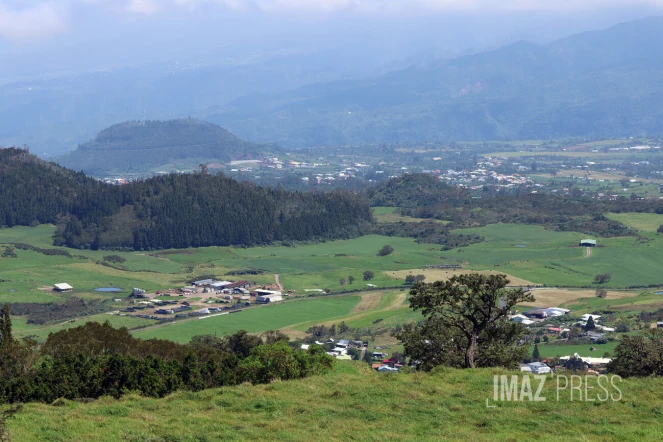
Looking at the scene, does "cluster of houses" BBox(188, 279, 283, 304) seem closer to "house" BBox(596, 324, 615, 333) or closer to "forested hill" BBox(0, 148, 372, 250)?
"house" BBox(596, 324, 615, 333)

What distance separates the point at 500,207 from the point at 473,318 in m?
118

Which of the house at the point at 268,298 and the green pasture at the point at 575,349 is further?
the house at the point at 268,298

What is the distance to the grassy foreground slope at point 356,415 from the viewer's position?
2791cm

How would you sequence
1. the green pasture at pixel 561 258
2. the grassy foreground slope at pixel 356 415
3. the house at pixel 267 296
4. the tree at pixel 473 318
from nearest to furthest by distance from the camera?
the grassy foreground slope at pixel 356 415 → the tree at pixel 473 318 → the house at pixel 267 296 → the green pasture at pixel 561 258

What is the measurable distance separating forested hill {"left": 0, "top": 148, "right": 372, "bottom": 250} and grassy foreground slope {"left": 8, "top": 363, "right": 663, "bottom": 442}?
106 m

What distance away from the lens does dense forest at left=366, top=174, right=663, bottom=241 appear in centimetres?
14062

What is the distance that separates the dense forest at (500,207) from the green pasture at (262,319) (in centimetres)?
4315

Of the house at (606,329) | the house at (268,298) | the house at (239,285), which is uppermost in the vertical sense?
the house at (606,329)

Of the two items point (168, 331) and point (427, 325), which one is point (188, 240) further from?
point (427, 325)

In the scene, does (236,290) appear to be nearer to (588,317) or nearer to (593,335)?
(588,317)

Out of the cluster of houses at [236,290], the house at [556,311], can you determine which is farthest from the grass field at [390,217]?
the house at [556,311]

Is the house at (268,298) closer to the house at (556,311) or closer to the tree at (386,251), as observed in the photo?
the house at (556,311)

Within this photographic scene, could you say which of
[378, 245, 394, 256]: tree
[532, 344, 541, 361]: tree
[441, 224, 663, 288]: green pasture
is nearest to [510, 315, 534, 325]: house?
[532, 344, 541, 361]: tree

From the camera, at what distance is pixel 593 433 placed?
27.9 meters
